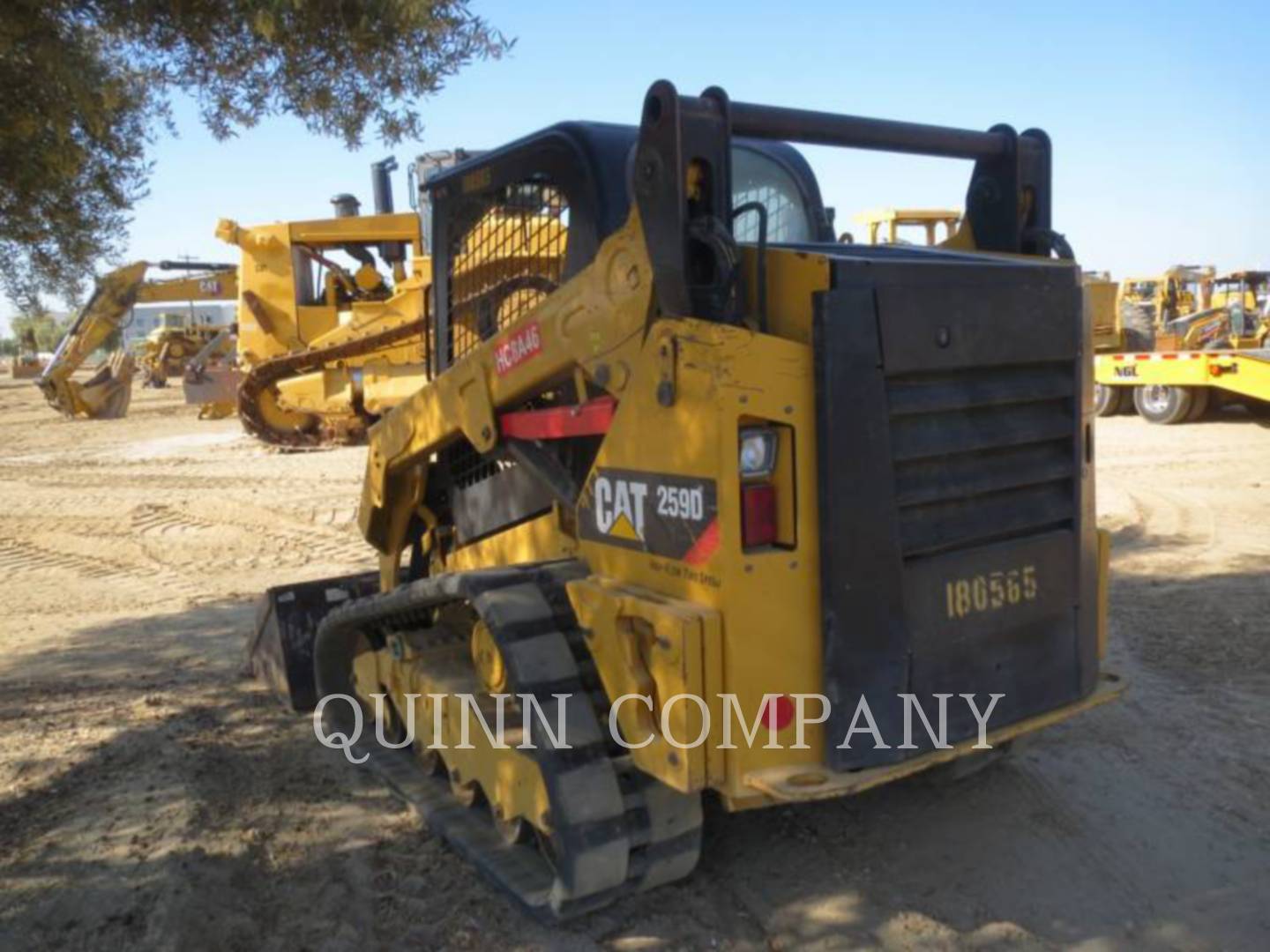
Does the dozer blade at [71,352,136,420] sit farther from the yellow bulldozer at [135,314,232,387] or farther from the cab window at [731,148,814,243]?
the cab window at [731,148,814,243]

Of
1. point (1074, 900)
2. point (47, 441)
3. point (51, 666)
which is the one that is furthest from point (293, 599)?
point (47, 441)

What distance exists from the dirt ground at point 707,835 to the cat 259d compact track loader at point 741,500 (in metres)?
0.32

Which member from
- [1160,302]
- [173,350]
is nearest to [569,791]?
[1160,302]

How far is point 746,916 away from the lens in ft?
10.8

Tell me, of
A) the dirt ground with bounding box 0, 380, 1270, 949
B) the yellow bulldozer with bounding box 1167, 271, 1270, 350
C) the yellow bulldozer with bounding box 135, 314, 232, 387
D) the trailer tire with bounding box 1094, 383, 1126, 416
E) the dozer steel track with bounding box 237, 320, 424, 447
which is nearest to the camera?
the dirt ground with bounding box 0, 380, 1270, 949

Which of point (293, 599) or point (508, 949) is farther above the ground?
point (293, 599)

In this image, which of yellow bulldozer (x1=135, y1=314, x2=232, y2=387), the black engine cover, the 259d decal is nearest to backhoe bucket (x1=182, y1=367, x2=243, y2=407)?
yellow bulldozer (x1=135, y1=314, x2=232, y2=387)

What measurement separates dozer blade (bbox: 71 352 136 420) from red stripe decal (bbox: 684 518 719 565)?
23.5 m

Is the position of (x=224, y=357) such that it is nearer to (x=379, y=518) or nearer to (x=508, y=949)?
(x=379, y=518)

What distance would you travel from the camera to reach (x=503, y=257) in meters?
4.07

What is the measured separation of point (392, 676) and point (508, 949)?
4.79 ft

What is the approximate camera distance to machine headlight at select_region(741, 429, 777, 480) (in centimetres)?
276

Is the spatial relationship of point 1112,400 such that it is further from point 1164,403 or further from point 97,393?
point 97,393

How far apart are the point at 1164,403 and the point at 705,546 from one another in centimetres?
1548
